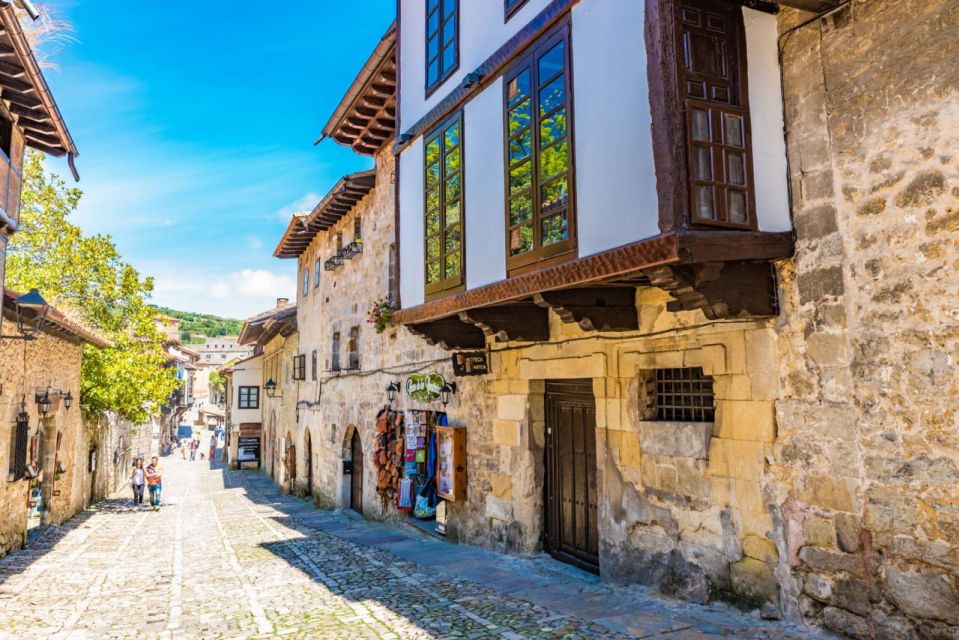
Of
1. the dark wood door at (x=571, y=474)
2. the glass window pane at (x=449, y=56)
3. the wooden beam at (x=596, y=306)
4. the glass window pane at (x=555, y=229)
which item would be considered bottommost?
the dark wood door at (x=571, y=474)

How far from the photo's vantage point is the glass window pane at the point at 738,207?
15.8 feet

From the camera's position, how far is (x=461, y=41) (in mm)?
8055

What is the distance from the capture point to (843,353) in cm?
465

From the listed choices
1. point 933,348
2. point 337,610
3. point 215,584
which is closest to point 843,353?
point 933,348

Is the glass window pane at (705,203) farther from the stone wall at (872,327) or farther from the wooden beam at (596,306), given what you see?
the wooden beam at (596,306)

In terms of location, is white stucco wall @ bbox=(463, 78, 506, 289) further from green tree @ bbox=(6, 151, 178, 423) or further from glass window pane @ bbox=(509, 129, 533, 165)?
green tree @ bbox=(6, 151, 178, 423)

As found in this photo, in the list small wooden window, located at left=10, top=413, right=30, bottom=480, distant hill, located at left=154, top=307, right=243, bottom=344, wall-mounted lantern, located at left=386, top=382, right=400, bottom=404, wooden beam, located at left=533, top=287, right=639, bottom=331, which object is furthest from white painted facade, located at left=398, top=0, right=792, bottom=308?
distant hill, located at left=154, top=307, right=243, bottom=344

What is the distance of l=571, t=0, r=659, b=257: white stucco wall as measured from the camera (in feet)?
16.7

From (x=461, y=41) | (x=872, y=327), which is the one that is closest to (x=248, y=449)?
(x=461, y=41)

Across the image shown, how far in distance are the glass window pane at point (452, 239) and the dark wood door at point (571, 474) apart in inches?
80.0

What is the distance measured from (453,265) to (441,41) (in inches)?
118

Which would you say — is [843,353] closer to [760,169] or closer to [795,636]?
[760,169]

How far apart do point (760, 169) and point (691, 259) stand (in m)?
1.03

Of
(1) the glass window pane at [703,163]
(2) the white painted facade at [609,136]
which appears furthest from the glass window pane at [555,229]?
(1) the glass window pane at [703,163]
